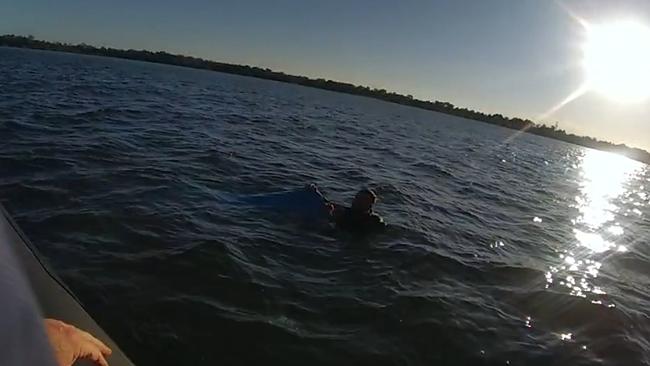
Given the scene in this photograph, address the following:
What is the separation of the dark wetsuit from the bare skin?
735 centimetres

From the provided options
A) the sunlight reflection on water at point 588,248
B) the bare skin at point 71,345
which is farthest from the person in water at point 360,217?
the bare skin at point 71,345

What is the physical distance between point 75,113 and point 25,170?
30.4 ft

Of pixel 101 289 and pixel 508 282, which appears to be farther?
pixel 508 282

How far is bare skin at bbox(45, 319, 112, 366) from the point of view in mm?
2457

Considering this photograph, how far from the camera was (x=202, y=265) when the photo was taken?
23.9 ft

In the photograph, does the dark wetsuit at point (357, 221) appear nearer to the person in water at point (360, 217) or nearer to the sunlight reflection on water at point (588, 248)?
the person in water at point (360, 217)

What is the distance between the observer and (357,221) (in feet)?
33.1

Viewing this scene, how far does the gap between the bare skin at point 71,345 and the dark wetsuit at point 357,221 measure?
7353mm

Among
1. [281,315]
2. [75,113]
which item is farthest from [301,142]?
[281,315]

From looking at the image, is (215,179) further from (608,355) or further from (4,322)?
(4,322)

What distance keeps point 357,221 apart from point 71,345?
7715 mm

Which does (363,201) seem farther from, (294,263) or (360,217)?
(294,263)

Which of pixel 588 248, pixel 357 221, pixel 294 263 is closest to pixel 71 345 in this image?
pixel 294 263

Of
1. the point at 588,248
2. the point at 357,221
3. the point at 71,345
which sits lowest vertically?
the point at 588,248
